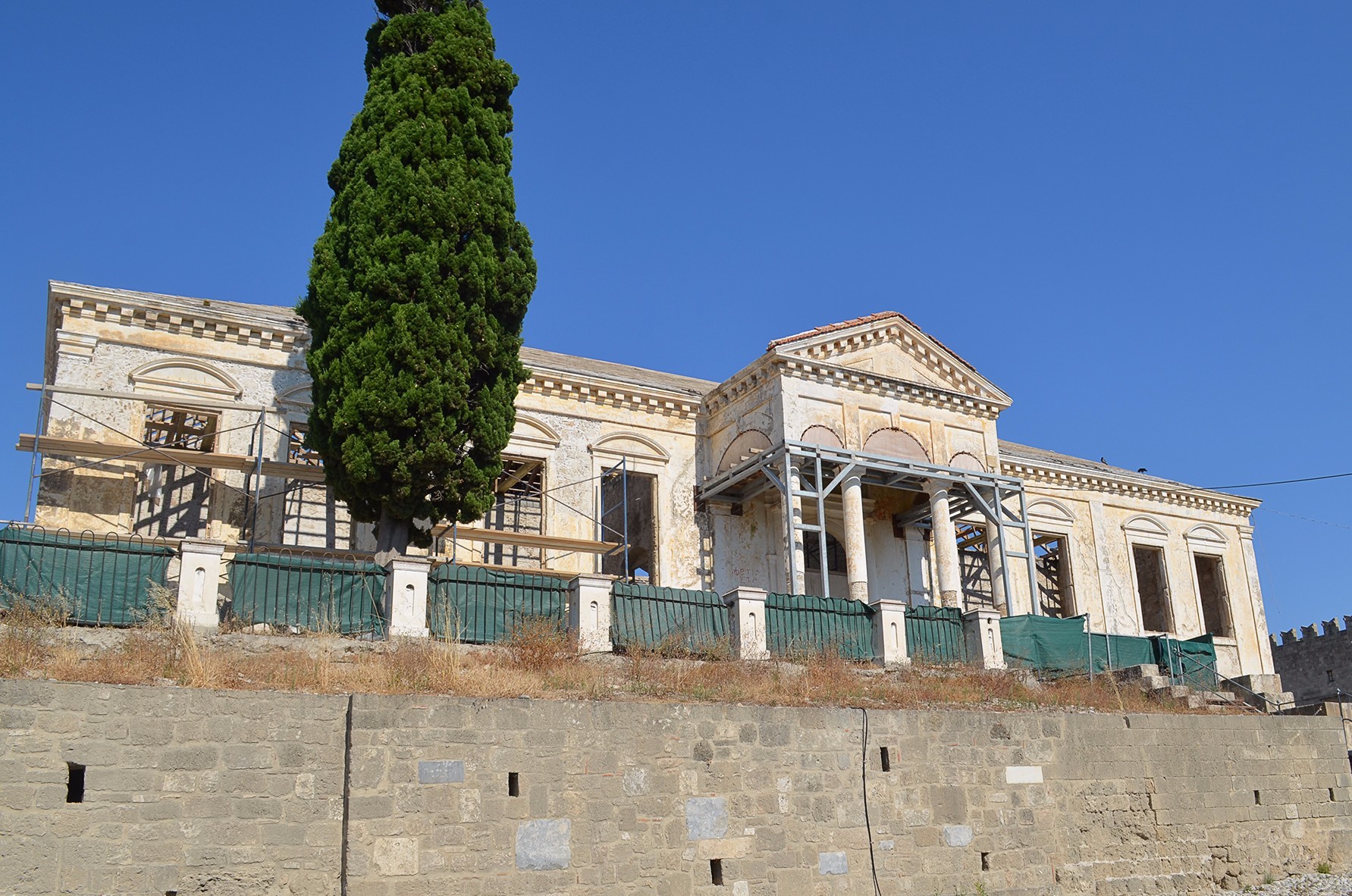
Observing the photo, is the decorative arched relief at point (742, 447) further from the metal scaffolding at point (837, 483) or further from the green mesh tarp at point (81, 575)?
the green mesh tarp at point (81, 575)

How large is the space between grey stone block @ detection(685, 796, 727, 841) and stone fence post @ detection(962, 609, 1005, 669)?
7521mm

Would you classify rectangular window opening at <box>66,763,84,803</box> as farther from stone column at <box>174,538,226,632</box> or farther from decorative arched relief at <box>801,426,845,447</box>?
decorative arched relief at <box>801,426,845,447</box>

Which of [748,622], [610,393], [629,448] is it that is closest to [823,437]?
[629,448]

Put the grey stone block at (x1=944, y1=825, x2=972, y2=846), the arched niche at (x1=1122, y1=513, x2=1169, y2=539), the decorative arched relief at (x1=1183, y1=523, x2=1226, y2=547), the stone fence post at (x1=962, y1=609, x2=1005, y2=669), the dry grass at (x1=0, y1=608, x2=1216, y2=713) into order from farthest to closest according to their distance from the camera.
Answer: the decorative arched relief at (x1=1183, y1=523, x2=1226, y2=547)
the arched niche at (x1=1122, y1=513, x2=1169, y2=539)
the stone fence post at (x1=962, y1=609, x2=1005, y2=669)
the grey stone block at (x1=944, y1=825, x2=972, y2=846)
the dry grass at (x1=0, y1=608, x2=1216, y2=713)

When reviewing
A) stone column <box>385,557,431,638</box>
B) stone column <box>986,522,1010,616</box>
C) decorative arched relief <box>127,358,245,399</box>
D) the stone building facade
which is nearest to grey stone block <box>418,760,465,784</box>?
stone column <box>385,557,431,638</box>

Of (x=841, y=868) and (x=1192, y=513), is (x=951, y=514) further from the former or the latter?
(x=841, y=868)

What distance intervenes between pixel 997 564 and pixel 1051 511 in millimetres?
5808

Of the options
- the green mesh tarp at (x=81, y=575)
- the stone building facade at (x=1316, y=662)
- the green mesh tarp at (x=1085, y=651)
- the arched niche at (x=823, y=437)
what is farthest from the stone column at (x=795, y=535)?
the stone building facade at (x=1316, y=662)

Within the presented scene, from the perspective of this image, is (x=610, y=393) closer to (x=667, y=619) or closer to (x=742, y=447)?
(x=742, y=447)

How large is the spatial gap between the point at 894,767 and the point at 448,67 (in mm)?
12585

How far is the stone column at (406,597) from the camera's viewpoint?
14.6 m

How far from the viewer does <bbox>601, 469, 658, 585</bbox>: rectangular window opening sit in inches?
951

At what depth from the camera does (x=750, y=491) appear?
2461 centimetres

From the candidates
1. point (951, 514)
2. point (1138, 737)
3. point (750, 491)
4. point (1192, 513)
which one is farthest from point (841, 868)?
point (1192, 513)
